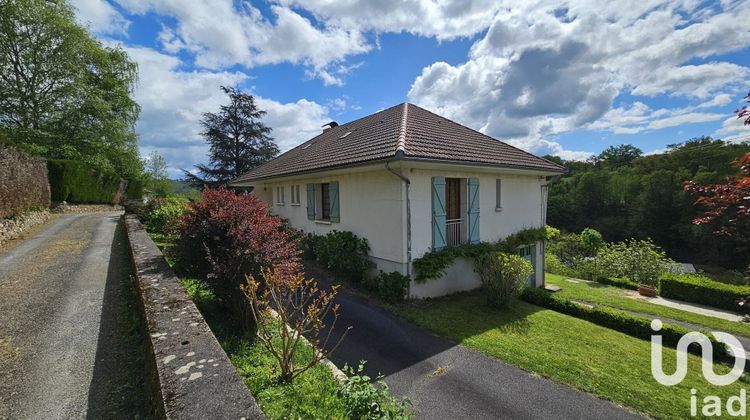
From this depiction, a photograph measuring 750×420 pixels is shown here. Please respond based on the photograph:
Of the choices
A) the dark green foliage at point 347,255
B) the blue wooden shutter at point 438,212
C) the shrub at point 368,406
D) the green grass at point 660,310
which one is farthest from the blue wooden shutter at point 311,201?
the green grass at point 660,310

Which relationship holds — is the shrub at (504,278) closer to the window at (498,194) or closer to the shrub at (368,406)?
the window at (498,194)

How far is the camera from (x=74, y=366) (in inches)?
138

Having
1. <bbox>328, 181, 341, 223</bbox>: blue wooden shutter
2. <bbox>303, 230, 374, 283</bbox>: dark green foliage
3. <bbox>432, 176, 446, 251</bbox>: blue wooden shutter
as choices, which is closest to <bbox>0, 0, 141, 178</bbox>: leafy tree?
<bbox>328, 181, 341, 223</bbox>: blue wooden shutter

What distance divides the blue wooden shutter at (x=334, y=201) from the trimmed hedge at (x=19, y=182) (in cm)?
1111

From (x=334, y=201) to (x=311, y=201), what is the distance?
191 centimetres

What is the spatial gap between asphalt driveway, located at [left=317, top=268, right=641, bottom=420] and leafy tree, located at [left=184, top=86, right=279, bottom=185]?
2821 centimetres

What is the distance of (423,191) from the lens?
8.30 metres

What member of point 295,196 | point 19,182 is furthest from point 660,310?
point 19,182

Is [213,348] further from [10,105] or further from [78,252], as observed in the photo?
[10,105]

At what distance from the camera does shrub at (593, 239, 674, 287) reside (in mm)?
15648

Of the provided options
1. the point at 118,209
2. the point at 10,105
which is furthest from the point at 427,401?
the point at 10,105

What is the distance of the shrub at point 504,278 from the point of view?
798 centimetres

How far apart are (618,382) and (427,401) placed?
3.22 metres

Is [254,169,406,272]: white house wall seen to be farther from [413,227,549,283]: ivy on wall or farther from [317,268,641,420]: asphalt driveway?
[317,268,641,420]: asphalt driveway
